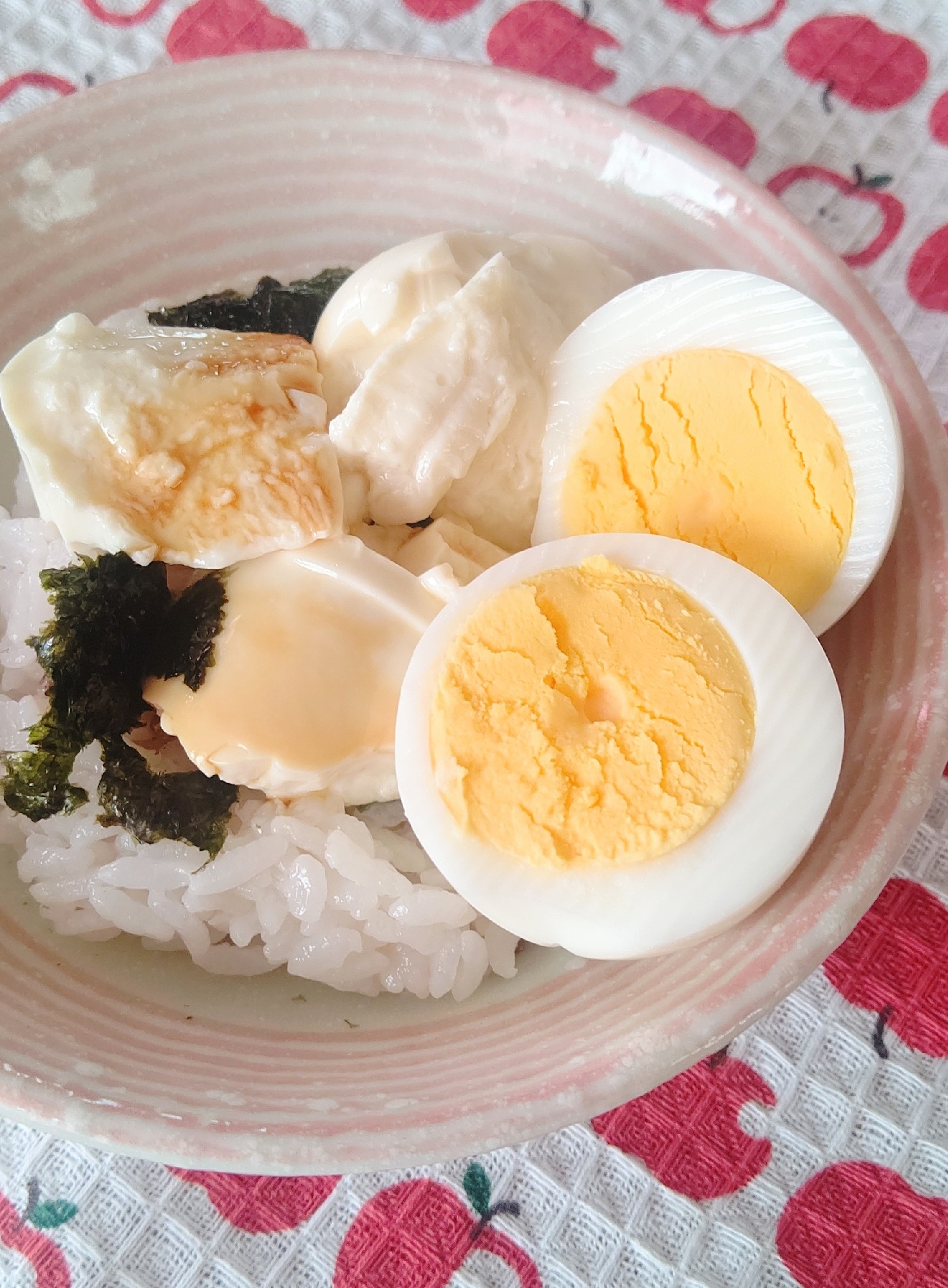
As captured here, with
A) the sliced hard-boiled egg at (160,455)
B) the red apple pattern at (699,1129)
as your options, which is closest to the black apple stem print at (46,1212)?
the red apple pattern at (699,1129)

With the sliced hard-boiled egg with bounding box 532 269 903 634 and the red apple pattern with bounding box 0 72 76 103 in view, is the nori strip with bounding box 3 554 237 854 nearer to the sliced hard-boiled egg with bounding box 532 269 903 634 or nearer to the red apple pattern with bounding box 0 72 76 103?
the sliced hard-boiled egg with bounding box 532 269 903 634

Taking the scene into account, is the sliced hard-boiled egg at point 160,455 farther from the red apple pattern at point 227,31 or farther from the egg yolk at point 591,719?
the red apple pattern at point 227,31

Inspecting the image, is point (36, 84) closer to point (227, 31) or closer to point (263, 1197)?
point (227, 31)

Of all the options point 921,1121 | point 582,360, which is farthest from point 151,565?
point 921,1121

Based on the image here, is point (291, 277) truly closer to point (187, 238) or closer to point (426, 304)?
point (187, 238)

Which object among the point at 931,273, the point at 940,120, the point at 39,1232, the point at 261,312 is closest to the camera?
the point at 39,1232

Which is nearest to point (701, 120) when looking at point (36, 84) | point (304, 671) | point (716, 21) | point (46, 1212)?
point (716, 21)

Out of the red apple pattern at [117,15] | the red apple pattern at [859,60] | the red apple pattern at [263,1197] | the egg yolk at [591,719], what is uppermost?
the red apple pattern at [859,60]
